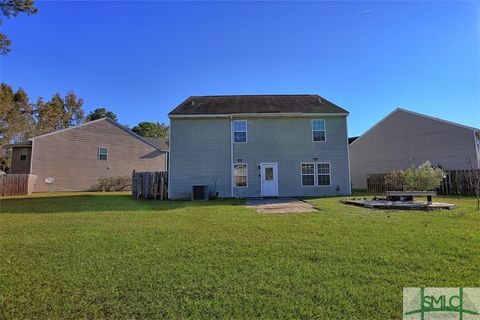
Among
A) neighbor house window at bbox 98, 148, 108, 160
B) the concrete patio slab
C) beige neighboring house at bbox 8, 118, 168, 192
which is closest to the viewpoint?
the concrete patio slab

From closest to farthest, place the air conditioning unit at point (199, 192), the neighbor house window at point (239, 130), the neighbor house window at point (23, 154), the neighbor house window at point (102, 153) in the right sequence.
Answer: the air conditioning unit at point (199, 192) < the neighbor house window at point (239, 130) < the neighbor house window at point (23, 154) < the neighbor house window at point (102, 153)

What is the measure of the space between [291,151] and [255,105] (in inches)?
148

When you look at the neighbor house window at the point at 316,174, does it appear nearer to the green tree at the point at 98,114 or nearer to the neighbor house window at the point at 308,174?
the neighbor house window at the point at 308,174

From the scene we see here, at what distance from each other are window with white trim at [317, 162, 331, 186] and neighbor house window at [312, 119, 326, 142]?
1.47 metres

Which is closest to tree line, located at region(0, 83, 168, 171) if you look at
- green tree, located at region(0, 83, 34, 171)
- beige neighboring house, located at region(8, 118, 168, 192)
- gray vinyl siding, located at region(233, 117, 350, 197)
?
green tree, located at region(0, 83, 34, 171)

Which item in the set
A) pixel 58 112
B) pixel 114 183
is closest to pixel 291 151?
pixel 114 183

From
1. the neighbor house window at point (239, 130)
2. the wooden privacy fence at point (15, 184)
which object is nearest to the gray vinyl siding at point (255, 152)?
the neighbor house window at point (239, 130)

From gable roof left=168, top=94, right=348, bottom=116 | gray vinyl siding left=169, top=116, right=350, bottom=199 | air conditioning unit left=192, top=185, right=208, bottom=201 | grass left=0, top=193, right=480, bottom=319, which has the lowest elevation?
grass left=0, top=193, right=480, bottom=319

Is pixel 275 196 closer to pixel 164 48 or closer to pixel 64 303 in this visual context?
pixel 164 48

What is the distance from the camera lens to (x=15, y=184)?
18422mm

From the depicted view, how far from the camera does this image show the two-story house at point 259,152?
619 inches

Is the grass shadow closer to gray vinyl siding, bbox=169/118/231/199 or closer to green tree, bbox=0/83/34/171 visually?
gray vinyl siding, bbox=169/118/231/199

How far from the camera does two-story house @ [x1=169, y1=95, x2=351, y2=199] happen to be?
15.7 meters

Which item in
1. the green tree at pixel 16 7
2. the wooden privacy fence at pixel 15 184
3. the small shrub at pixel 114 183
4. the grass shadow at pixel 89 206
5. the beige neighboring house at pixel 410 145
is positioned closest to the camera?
the grass shadow at pixel 89 206
